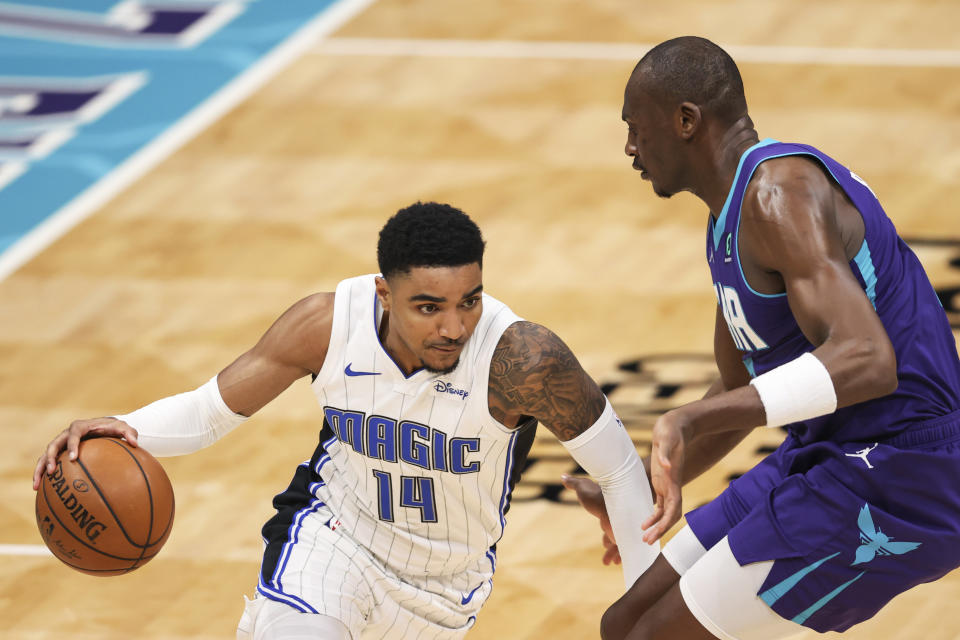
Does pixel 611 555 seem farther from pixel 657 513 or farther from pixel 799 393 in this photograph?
pixel 799 393

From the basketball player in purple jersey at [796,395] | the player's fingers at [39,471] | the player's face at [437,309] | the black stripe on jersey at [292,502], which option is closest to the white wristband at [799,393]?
the basketball player in purple jersey at [796,395]

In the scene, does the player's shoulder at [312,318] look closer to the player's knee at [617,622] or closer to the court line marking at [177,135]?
the player's knee at [617,622]

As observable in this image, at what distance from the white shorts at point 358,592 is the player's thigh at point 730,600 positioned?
35.7 inches

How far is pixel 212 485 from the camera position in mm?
6516

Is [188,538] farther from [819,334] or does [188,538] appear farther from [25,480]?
[819,334]

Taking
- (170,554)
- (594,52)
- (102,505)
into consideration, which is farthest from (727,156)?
(594,52)

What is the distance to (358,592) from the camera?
14.3ft

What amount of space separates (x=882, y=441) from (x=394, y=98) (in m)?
6.55

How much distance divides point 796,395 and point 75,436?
7.37 feet

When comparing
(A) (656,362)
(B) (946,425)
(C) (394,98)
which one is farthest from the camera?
(C) (394,98)

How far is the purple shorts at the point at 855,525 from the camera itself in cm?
373

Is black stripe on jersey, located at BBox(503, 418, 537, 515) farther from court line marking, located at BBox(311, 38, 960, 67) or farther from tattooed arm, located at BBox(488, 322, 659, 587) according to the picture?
court line marking, located at BBox(311, 38, 960, 67)

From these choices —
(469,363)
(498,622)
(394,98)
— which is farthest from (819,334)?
(394,98)

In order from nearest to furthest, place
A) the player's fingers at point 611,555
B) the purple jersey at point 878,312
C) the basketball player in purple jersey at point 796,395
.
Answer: the basketball player in purple jersey at point 796,395 → the purple jersey at point 878,312 → the player's fingers at point 611,555
